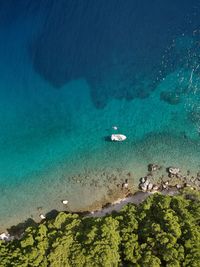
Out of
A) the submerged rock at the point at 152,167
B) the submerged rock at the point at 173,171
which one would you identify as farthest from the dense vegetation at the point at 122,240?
the submerged rock at the point at 152,167

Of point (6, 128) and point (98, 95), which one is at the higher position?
point (98, 95)

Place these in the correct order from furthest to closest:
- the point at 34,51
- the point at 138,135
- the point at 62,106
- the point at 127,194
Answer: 1. the point at 34,51
2. the point at 62,106
3. the point at 138,135
4. the point at 127,194

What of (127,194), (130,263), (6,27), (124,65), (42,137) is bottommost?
(130,263)

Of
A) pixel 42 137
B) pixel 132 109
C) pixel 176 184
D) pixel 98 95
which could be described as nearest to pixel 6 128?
pixel 42 137

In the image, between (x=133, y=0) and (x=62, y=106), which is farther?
(x=133, y=0)

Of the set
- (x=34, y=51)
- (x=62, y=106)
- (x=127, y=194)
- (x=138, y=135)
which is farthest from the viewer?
(x=34, y=51)

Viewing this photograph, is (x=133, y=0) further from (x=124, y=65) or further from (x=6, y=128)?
(x=6, y=128)
